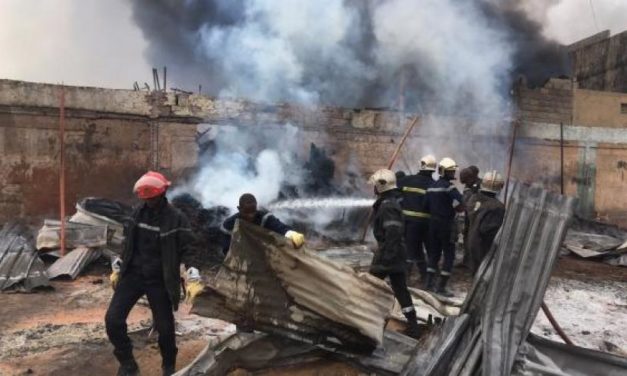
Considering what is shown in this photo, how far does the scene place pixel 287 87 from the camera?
12.5 metres

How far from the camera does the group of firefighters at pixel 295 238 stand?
13.8ft

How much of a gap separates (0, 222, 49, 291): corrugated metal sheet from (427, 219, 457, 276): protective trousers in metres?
5.15

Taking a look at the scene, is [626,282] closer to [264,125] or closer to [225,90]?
[264,125]

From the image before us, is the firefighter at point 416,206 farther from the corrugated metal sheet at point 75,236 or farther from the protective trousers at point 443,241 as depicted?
A: the corrugated metal sheet at point 75,236

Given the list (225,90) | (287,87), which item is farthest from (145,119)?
(287,87)

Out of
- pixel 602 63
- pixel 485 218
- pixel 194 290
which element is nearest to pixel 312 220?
pixel 485 218

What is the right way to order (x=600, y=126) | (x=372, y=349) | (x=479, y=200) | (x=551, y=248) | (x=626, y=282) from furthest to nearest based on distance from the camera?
(x=600, y=126) → (x=626, y=282) → (x=479, y=200) → (x=372, y=349) → (x=551, y=248)

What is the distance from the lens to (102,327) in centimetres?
581

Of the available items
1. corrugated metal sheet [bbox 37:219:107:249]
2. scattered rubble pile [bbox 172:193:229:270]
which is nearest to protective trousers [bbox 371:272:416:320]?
scattered rubble pile [bbox 172:193:229:270]

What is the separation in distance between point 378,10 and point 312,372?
12.6m

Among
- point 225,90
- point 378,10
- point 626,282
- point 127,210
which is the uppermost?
point 378,10

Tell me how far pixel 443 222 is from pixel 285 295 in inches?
161

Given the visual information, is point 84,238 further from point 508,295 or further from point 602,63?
point 602,63

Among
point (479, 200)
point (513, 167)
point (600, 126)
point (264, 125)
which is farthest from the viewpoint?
point (600, 126)
